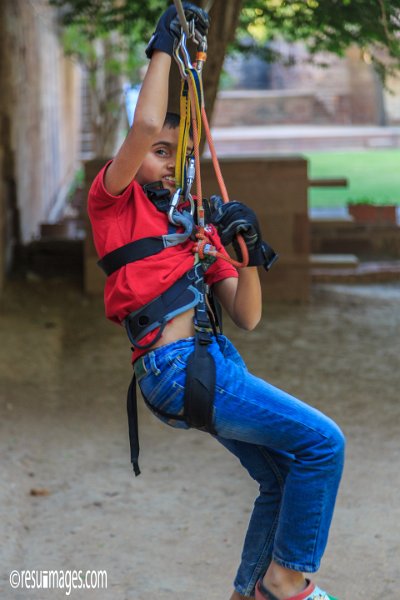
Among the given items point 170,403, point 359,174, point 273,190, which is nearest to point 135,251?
point 170,403

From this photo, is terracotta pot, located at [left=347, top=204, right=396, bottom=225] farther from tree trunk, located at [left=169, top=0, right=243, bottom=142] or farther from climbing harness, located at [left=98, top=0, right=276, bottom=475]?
climbing harness, located at [left=98, top=0, right=276, bottom=475]

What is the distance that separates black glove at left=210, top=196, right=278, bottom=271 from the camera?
2.54 meters

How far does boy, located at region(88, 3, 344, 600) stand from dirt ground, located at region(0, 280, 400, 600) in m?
1.09

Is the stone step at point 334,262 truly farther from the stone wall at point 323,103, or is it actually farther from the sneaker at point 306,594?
the stone wall at point 323,103

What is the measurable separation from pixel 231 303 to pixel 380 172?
16.5m

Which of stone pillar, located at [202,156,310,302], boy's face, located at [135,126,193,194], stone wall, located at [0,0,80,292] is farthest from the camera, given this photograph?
stone wall, located at [0,0,80,292]

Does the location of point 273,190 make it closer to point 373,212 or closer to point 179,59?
point 373,212

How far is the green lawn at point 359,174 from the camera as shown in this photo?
1534cm

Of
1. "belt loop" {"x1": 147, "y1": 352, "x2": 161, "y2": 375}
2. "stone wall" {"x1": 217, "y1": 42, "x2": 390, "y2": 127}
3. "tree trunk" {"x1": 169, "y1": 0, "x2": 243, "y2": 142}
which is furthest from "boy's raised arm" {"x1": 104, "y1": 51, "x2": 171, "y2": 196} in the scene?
"stone wall" {"x1": 217, "y1": 42, "x2": 390, "y2": 127}

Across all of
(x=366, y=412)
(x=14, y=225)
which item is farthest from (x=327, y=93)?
(x=366, y=412)

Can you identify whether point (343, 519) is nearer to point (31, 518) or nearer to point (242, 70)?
point (31, 518)

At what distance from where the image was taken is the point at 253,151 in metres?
22.8

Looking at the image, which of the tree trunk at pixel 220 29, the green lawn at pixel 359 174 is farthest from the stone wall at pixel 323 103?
the tree trunk at pixel 220 29

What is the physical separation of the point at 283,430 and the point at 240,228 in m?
0.56
